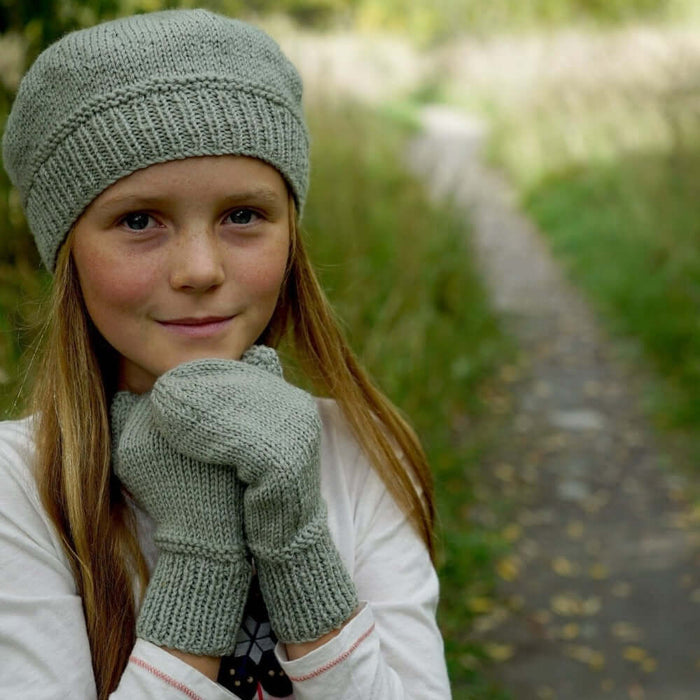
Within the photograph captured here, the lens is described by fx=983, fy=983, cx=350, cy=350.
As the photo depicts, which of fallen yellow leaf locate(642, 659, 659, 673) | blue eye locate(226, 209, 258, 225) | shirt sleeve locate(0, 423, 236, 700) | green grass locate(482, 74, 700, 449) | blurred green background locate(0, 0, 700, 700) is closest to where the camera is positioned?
shirt sleeve locate(0, 423, 236, 700)

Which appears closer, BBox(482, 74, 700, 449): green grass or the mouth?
the mouth

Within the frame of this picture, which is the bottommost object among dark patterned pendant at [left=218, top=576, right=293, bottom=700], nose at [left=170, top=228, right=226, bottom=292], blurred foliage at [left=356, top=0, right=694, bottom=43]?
blurred foliage at [left=356, top=0, right=694, bottom=43]

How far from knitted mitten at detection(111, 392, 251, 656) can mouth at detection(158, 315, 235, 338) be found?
17 cm

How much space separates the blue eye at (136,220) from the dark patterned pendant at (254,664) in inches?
25.5

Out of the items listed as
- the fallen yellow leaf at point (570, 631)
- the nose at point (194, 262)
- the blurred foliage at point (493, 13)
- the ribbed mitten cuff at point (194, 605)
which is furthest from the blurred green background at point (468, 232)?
the blurred foliage at point (493, 13)

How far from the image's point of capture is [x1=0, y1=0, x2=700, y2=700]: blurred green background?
3.55 meters

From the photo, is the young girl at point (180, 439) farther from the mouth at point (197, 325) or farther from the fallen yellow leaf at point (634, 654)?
the fallen yellow leaf at point (634, 654)

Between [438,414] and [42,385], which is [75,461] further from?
[438,414]

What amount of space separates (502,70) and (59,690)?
15.8 metres

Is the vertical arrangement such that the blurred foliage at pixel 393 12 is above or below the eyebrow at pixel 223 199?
below

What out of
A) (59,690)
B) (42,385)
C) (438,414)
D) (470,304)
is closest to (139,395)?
(42,385)

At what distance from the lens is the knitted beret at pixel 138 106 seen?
1562 mm

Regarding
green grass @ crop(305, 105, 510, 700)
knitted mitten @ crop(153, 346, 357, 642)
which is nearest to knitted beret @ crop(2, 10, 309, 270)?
knitted mitten @ crop(153, 346, 357, 642)

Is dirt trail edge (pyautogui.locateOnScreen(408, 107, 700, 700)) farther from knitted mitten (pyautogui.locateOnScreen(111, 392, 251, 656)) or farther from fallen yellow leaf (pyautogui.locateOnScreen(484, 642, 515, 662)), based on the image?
knitted mitten (pyautogui.locateOnScreen(111, 392, 251, 656))
